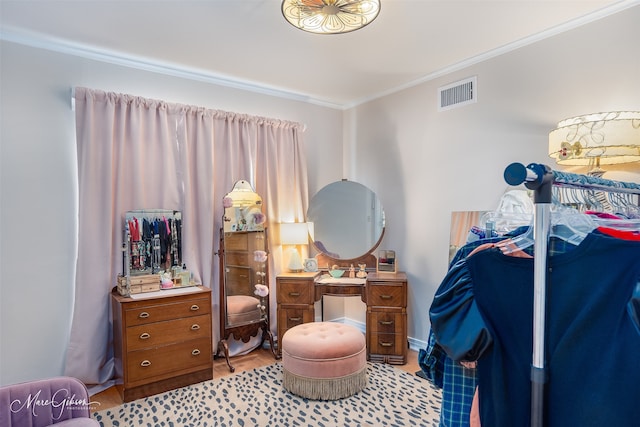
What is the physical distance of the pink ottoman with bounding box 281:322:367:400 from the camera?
2.64 metres

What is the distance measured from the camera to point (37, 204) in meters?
2.75

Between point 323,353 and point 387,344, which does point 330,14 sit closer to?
point 323,353

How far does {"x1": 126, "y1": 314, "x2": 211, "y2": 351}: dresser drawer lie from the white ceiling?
6.86 ft

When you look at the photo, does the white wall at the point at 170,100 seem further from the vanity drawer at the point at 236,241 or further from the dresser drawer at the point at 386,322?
the vanity drawer at the point at 236,241

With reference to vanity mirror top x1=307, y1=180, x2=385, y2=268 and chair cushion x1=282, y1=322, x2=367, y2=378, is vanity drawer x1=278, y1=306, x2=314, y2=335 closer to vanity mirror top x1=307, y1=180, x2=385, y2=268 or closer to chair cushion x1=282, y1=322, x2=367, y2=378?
chair cushion x1=282, y1=322, x2=367, y2=378

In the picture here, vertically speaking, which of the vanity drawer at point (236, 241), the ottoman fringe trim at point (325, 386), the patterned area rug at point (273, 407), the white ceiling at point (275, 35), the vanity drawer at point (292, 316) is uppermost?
the white ceiling at point (275, 35)

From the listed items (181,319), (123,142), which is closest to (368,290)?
(181,319)

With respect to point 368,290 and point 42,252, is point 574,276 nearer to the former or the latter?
point 368,290

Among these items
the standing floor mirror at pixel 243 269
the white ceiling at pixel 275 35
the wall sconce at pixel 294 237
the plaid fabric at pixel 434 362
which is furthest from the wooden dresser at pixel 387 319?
the plaid fabric at pixel 434 362

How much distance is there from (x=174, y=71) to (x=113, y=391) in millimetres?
2652

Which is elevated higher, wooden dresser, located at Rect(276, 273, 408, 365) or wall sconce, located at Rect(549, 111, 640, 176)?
wall sconce, located at Rect(549, 111, 640, 176)

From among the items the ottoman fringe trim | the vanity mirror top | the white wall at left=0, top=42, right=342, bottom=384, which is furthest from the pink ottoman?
the white wall at left=0, top=42, right=342, bottom=384

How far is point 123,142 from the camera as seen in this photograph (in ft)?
9.86

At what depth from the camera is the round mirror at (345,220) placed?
3.92m
